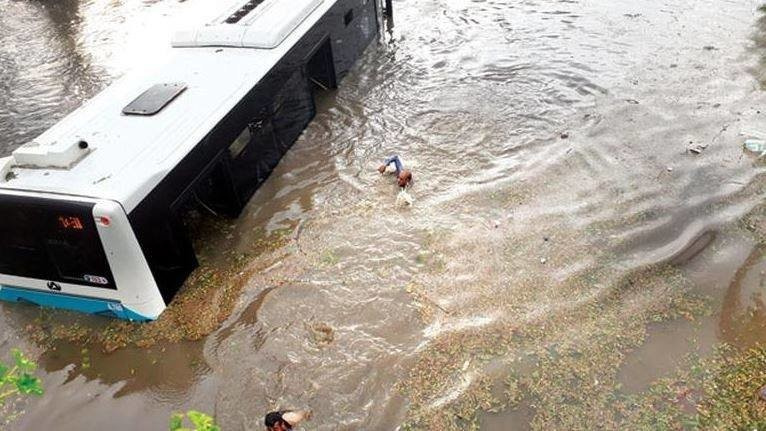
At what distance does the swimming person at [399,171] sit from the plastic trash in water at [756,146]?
13.5 ft

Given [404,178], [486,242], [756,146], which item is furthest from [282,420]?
[756,146]

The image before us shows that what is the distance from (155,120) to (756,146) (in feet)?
22.5

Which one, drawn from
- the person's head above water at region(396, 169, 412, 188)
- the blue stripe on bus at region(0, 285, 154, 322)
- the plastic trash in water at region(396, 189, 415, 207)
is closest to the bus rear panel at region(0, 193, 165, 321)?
the blue stripe on bus at region(0, 285, 154, 322)

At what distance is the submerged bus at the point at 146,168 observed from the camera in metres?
4.90

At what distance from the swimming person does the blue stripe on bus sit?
3.17 m

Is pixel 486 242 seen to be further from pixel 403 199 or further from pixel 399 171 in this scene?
pixel 399 171

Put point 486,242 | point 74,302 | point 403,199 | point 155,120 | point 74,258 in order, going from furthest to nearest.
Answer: point 403,199 < point 486,242 < point 155,120 < point 74,302 < point 74,258

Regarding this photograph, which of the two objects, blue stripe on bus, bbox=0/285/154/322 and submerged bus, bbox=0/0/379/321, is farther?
blue stripe on bus, bbox=0/285/154/322

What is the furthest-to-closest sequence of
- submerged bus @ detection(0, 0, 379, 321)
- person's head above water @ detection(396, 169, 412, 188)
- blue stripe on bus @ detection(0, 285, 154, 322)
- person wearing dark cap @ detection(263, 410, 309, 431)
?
person's head above water @ detection(396, 169, 412, 188)
blue stripe on bus @ detection(0, 285, 154, 322)
submerged bus @ detection(0, 0, 379, 321)
person wearing dark cap @ detection(263, 410, 309, 431)

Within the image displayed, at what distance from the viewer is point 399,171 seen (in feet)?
23.7

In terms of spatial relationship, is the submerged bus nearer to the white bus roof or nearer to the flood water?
the white bus roof

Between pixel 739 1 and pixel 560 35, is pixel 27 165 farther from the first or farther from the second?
pixel 739 1

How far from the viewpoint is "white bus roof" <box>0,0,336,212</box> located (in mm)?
4996

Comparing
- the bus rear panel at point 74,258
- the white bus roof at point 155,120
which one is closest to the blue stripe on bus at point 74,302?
the bus rear panel at point 74,258
